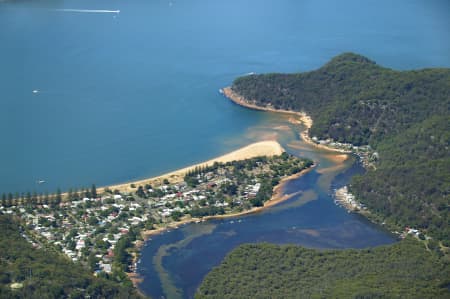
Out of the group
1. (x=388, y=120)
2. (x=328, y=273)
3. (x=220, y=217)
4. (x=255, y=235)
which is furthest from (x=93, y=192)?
(x=388, y=120)

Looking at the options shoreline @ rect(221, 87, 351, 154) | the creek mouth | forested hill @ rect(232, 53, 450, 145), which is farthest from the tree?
forested hill @ rect(232, 53, 450, 145)

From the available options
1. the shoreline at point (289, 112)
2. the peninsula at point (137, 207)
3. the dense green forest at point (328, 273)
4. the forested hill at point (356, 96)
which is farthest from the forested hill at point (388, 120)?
the peninsula at point (137, 207)

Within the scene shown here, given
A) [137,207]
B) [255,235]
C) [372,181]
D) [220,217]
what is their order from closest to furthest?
1. [255,235]
2. [220,217]
3. [137,207]
4. [372,181]

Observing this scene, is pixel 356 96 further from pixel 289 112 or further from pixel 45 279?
pixel 45 279

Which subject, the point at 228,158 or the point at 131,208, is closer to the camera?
the point at 131,208

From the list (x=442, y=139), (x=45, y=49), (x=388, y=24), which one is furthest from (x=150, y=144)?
(x=388, y=24)

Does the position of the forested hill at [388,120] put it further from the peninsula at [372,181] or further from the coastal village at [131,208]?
the coastal village at [131,208]
